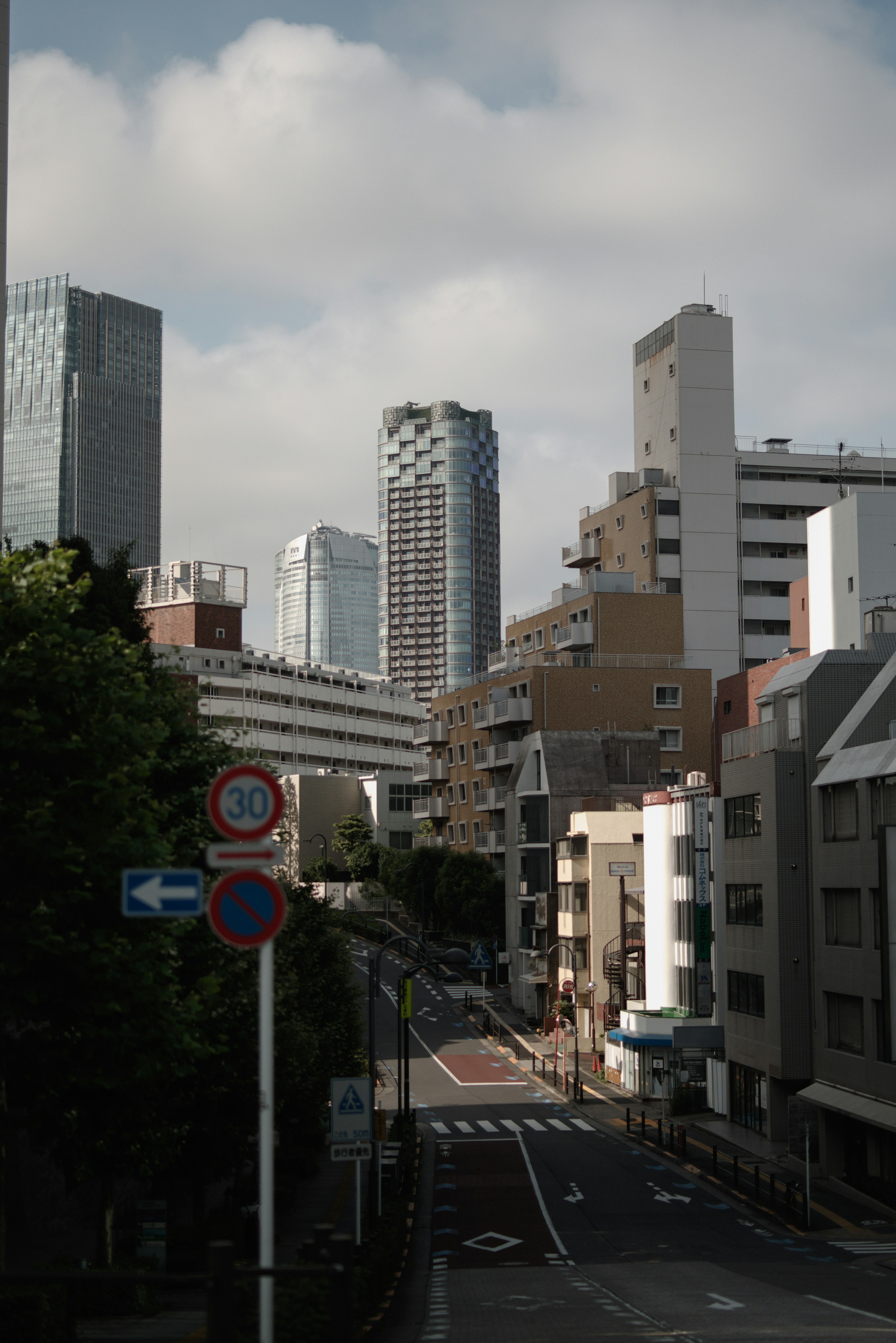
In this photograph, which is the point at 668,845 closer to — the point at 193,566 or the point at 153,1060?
the point at 153,1060

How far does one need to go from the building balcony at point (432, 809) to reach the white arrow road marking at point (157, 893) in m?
103

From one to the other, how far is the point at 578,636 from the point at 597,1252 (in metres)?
72.5

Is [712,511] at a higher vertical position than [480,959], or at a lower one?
higher

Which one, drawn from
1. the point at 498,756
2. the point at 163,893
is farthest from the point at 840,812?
the point at 498,756

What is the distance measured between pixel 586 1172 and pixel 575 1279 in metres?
16.0

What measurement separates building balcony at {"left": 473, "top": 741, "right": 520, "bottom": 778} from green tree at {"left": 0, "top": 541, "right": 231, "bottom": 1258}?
249ft

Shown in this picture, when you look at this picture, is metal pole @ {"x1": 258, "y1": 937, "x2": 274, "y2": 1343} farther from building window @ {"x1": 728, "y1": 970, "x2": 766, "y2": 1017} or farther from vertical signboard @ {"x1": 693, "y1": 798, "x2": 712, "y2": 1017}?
vertical signboard @ {"x1": 693, "y1": 798, "x2": 712, "y2": 1017}

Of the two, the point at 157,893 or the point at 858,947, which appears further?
the point at 858,947

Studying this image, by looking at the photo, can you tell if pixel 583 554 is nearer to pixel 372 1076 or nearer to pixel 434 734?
pixel 434 734

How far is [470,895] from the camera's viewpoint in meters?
97.6

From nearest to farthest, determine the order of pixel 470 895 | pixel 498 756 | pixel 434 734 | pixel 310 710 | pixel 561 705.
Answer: pixel 561 705 < pixel 470 895 < pixel 498 756 < pixel 434 734 < pixel 310 710

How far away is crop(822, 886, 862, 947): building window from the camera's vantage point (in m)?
41.7

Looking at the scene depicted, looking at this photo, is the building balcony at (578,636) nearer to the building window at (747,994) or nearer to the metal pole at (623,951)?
the metal pole at (623,951)

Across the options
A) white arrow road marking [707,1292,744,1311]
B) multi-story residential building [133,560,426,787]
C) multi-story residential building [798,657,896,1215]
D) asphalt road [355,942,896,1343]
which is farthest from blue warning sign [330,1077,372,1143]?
multi-story residential building [133,560,426,787]
